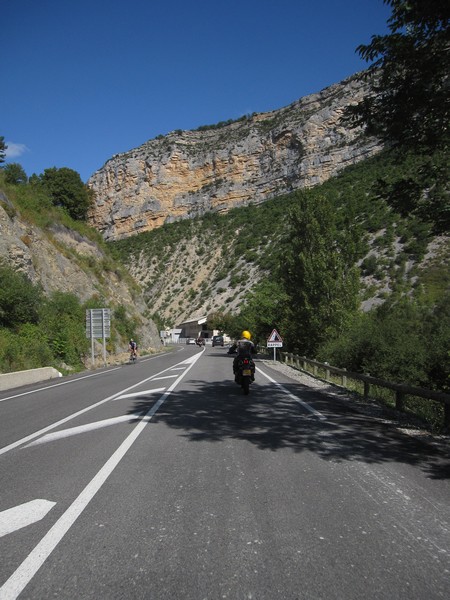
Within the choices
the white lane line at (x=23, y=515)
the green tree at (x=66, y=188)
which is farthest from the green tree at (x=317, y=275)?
the green tree at (x=66, y=188)

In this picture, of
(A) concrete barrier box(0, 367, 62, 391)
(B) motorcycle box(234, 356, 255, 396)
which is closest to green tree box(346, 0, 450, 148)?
(B) motorcycle box(234, 356, 255, 396)

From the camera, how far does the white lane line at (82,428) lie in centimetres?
749

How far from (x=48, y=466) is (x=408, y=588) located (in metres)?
4.47

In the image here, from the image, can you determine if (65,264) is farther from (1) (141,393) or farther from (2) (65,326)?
(1) (141,393)

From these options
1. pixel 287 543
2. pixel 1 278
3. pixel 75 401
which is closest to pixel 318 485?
pixel 287 543

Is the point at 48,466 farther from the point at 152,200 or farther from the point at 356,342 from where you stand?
the point at 152,200

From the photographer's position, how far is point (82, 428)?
8.38 m

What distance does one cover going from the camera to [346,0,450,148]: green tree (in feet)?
23.1

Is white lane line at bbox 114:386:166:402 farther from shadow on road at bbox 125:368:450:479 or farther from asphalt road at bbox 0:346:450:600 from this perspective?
asphalt road at bbox 0:346:450:600

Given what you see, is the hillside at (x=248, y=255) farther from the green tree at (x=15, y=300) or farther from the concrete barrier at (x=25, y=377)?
the concrete barrier at (x=25, y=377)

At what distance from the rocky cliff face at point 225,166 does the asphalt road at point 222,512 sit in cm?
9666

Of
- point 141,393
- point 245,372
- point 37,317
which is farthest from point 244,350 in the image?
point 37,317

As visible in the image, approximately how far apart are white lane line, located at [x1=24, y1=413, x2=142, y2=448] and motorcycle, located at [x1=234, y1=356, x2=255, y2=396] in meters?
4.09

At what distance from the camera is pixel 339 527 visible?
3.97 m
